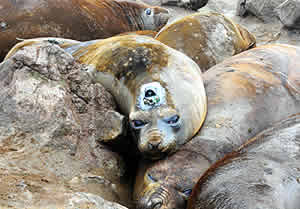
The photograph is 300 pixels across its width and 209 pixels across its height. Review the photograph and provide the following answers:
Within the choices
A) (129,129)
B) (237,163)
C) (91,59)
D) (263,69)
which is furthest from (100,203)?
(263,69)

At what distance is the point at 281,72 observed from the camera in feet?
12.3

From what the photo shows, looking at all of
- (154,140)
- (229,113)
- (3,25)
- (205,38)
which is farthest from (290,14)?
(154,140)

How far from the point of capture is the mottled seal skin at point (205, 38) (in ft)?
14.5

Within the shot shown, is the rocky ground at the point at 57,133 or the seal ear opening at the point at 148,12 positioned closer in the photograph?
the rocky ground at the point at 57,133

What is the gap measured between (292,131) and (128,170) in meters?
1.08

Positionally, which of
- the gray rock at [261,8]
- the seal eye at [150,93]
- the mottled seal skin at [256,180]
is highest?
the mottled seal skin at [256,180]

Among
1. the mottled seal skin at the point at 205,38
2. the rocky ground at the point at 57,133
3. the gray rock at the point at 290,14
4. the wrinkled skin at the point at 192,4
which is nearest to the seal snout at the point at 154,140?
the rocky ground at the point at 57,133

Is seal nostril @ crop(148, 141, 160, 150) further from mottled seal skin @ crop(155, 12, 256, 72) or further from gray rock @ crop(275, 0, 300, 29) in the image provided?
gray rock @ crop(275, 0, 300, 29)

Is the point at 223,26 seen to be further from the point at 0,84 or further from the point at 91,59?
the point at 0,84

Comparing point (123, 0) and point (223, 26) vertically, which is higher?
point (223, 26)

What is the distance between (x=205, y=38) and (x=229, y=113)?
1530 mm

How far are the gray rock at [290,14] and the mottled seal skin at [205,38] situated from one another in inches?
79.8

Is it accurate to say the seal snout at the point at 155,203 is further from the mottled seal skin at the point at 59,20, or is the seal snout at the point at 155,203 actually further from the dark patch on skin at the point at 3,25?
the dark patch on skin at the point at 3,25

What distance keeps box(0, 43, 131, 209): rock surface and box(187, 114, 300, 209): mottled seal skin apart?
18.5 inches
